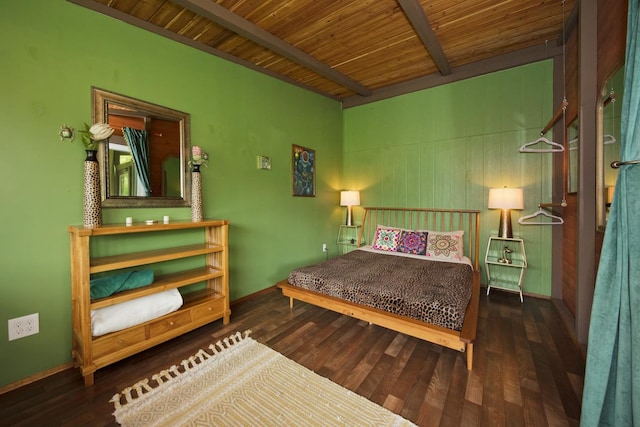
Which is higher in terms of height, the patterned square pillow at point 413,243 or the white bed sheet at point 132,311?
the patterned square pillow at point 413,243

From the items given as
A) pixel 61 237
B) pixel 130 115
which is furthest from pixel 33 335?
pixel 130 115

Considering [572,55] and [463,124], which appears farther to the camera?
[463,124]

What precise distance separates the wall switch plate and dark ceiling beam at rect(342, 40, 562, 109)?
216 centimetres

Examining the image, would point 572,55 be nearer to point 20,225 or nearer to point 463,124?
point 463,124

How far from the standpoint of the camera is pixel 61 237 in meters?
1.77

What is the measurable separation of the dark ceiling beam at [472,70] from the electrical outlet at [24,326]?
4608mm

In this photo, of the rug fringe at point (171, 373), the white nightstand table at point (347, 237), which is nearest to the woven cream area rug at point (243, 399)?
the rug fringe at point (171, 373)

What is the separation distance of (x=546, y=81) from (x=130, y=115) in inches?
177

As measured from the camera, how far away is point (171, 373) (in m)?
1.73

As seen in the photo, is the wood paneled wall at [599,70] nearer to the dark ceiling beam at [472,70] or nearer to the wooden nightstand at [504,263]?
the dark ceiling beam at [472,70]

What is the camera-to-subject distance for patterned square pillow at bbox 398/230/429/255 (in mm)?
3258

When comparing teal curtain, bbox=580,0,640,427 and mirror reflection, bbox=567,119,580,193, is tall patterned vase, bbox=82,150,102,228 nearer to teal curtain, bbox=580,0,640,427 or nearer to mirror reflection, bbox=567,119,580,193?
teal curtain, bbox=580,0,640,427

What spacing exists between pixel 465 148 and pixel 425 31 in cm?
166

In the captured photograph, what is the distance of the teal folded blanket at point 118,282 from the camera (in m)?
1.71
